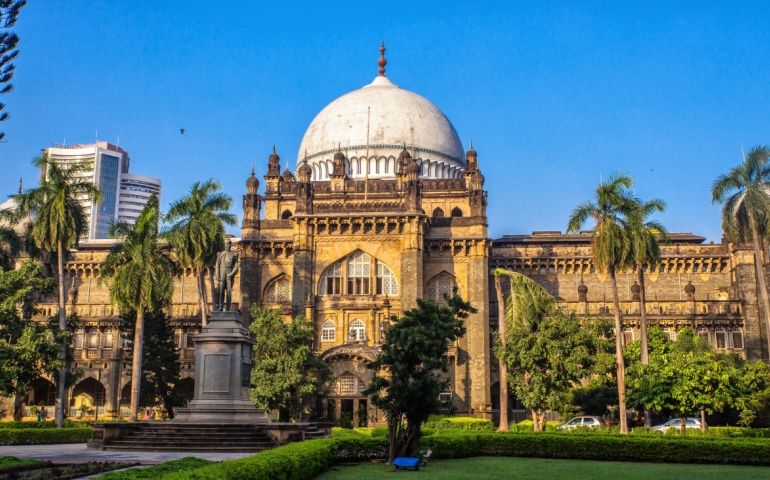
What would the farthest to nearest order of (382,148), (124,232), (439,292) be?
(382,148), (439,292), (124,232)

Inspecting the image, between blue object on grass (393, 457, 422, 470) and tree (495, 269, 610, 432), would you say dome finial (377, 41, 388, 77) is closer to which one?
tree (495, 269, 610, 432)

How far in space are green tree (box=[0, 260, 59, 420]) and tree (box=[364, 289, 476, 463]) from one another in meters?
22.2

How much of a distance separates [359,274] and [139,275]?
16.0 m

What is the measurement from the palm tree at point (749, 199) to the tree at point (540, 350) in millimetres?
10936

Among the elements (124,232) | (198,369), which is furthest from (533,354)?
(124,232)

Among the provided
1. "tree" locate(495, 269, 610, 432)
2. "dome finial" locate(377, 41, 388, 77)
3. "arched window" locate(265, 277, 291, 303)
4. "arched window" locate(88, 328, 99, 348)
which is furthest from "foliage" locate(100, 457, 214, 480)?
"dome finial" locate(377, 41, 388, 77)

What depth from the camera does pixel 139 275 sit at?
45156 mm

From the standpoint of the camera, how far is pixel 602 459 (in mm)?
29094

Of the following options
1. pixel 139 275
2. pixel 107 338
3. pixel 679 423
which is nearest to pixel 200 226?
pixel 139 275

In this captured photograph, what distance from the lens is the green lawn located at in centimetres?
2309

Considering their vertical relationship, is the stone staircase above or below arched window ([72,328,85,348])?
below

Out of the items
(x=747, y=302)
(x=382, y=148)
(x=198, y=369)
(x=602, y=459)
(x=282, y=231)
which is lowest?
(x=602, y=459)

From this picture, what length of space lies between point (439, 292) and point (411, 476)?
3456 centimetres

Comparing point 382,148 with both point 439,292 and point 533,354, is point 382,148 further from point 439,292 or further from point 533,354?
point 533,354
